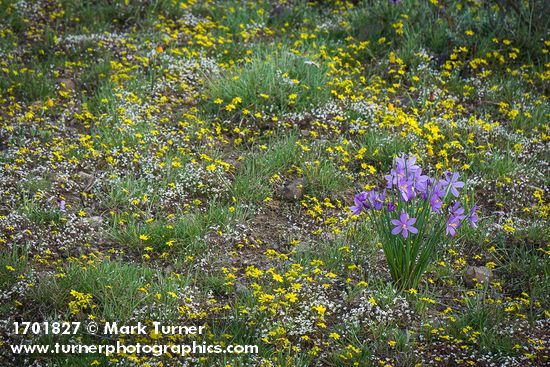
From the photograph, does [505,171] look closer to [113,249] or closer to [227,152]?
[227,152]

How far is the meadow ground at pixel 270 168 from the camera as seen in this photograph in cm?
397

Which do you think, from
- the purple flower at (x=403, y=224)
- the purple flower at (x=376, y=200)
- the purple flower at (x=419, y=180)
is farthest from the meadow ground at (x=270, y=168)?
the purple flower at (x=419, y=180)

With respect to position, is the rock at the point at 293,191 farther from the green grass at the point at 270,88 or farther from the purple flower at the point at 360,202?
the purple flower at the point at 360,202

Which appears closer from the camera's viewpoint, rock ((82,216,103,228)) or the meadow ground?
the meadow ground

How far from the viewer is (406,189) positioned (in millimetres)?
4059

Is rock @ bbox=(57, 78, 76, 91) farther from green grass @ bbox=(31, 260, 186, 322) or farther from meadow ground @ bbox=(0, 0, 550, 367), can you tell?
green grass @ bbox=(31, 260, 186, 322)

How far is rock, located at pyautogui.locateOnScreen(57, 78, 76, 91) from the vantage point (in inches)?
240

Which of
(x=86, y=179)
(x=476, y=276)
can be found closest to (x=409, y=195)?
(x=476, y=276)

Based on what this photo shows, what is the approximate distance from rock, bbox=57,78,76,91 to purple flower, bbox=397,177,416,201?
3240mm

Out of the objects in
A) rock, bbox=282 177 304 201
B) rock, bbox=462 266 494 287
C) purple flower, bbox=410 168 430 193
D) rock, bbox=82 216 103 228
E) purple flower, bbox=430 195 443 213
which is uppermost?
rock, bbox=282 177 304 201

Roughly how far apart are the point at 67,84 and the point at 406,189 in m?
3.33

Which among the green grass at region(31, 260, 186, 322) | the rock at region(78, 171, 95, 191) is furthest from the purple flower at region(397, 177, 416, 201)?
the rock at region(78, 171, 95, 191)

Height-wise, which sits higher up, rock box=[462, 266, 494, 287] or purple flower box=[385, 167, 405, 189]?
purple flower box=[385, 167, 405, 189]

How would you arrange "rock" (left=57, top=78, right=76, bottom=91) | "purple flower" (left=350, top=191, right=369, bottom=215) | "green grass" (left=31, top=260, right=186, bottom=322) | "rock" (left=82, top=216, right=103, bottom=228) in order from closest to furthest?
"green grass" (left=31, top=260, right=186, bottom=322) < "purple flower" (left=350, top=191, right=369, bottom=215) < "rock" (left=82, top=216, right=103, bottom=228) < "rock" (left=57, top=78, right=76, bottom=91)
